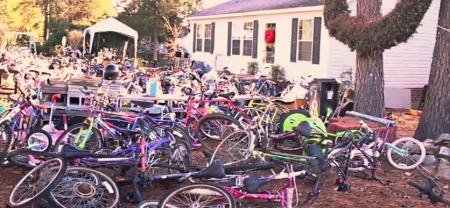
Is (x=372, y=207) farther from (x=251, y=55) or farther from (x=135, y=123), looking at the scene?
(x=251, y=55)

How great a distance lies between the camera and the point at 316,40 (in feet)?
47.9

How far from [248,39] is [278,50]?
2081mm

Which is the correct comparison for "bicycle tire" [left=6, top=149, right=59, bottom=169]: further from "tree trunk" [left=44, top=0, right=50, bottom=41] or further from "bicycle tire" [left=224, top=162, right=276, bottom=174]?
"tree trunk" [left=44, top=0, right=50, bottom=41]

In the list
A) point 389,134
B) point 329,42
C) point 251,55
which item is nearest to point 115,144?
point 389,134

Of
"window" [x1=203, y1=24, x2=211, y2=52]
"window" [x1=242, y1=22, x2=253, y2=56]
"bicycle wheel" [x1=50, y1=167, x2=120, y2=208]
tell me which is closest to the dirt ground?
"bicycle wheel" [x1=50, y1=167, x2=120, y2=208]

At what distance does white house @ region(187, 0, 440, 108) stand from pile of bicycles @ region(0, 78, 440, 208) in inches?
258

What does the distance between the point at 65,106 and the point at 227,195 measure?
15.7 feet

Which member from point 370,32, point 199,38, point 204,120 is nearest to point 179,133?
point 204,120

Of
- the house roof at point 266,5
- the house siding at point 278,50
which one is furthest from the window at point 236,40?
the house roof at point 266,5

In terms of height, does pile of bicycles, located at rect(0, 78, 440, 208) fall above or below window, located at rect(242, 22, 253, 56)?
below

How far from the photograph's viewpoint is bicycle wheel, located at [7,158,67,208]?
4062mm

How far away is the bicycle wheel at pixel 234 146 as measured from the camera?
19.9ft

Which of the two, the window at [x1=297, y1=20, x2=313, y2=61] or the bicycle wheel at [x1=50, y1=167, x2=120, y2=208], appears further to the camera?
the window at [x1=297, y1=20, x2=313, y2=61]

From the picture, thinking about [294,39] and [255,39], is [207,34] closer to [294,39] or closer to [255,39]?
[255,39]
